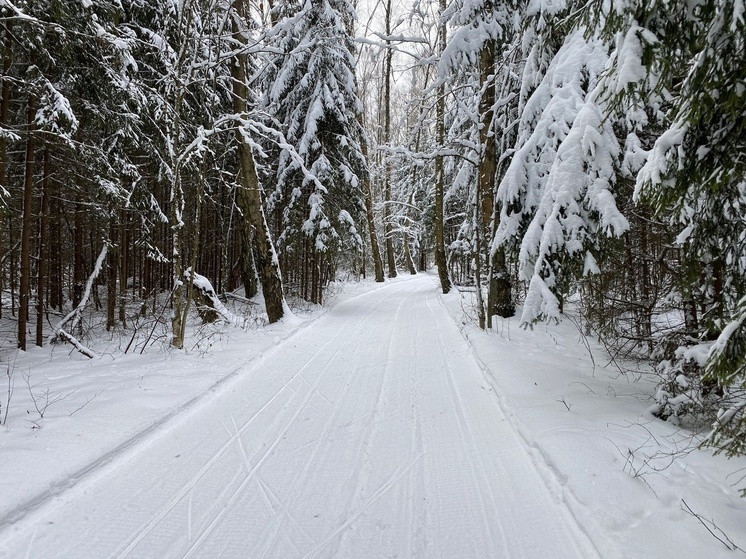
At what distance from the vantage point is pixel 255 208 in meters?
9.92

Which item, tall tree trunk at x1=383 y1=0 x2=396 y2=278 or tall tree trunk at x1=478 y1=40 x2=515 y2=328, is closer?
tall tree trunk at x1=478 y1=40 x2=515 y2=328

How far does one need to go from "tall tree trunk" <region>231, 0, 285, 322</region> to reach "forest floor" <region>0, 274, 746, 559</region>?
4.36 m

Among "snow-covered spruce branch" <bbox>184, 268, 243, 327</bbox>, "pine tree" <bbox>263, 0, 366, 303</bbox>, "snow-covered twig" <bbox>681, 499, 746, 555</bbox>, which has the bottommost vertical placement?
"snow-covered twig" <bbox>681, 499, 746, 555</bbox>

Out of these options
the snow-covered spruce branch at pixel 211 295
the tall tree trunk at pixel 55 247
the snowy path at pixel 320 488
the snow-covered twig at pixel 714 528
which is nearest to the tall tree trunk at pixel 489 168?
the snowy path at pixel 320 488

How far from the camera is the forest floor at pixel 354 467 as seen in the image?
7.77ft

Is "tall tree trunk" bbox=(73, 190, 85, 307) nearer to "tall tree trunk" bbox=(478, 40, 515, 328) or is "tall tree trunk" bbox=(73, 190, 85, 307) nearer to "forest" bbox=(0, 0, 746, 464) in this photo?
"forest" bbox=(0, 0, 746, 464)

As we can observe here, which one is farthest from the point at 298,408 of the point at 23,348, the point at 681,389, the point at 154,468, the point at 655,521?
the point at 23,348

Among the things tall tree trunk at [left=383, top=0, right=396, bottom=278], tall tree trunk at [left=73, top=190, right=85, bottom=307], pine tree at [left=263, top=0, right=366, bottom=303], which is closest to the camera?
tall tree trunk at [left=73, top=190, right=85, bottom=307]

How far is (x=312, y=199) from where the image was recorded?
40.8 feet

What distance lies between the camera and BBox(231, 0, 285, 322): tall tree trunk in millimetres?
9750

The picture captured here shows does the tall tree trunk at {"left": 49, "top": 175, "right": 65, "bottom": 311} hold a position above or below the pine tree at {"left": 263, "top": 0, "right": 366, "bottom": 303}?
below

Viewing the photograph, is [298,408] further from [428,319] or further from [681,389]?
[428,319]

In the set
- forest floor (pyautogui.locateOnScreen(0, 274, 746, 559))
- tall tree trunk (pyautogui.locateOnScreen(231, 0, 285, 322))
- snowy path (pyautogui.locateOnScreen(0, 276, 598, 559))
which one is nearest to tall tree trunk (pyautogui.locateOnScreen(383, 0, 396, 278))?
tall tree trunk (pyautogui.locateOnScreen(231, 0, 285, 322))

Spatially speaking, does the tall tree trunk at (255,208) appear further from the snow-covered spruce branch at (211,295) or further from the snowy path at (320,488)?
the snowy path at (320,488)
